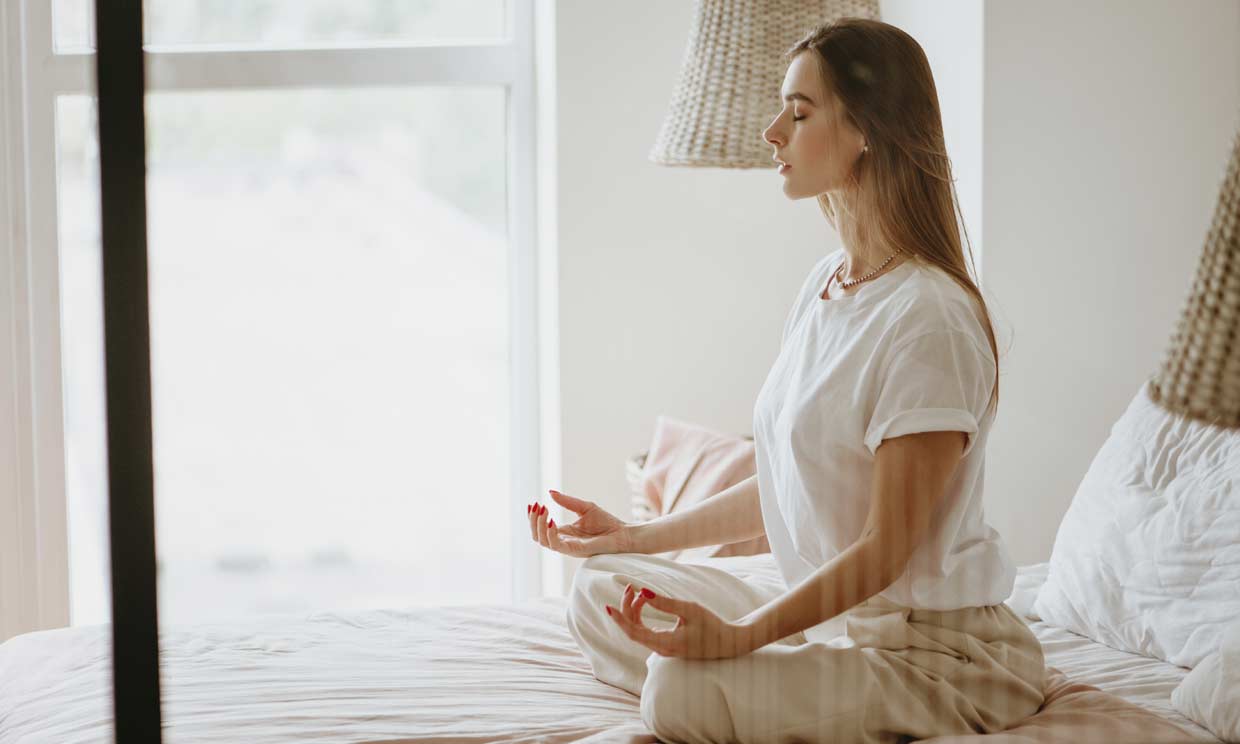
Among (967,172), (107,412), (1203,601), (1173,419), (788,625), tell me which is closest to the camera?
(107,412)

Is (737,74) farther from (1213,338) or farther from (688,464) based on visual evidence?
(1213,338)

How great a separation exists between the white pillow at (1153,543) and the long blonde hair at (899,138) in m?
0.27

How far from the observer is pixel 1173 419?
1.02 metres

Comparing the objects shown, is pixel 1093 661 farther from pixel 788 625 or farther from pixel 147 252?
pixel 147 252

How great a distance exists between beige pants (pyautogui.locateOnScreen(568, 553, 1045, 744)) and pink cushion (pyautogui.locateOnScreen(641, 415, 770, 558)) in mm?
529

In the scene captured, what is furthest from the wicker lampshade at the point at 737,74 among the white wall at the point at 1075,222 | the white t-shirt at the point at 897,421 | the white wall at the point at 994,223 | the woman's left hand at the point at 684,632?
the woman's left hand at the point at 684,632

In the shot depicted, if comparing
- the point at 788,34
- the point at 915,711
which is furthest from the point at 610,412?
the point at 915,711

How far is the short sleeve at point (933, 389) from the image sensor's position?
74 cm

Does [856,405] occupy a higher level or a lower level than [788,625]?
higher

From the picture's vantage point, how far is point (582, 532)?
0.94 metres

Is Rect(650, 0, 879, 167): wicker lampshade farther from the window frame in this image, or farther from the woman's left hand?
the woman's left hand

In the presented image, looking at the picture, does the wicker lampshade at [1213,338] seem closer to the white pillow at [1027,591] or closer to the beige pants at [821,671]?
the beige pants at [821,671]

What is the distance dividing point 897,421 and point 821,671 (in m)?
0.17

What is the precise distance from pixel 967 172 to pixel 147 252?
0.91 metres
